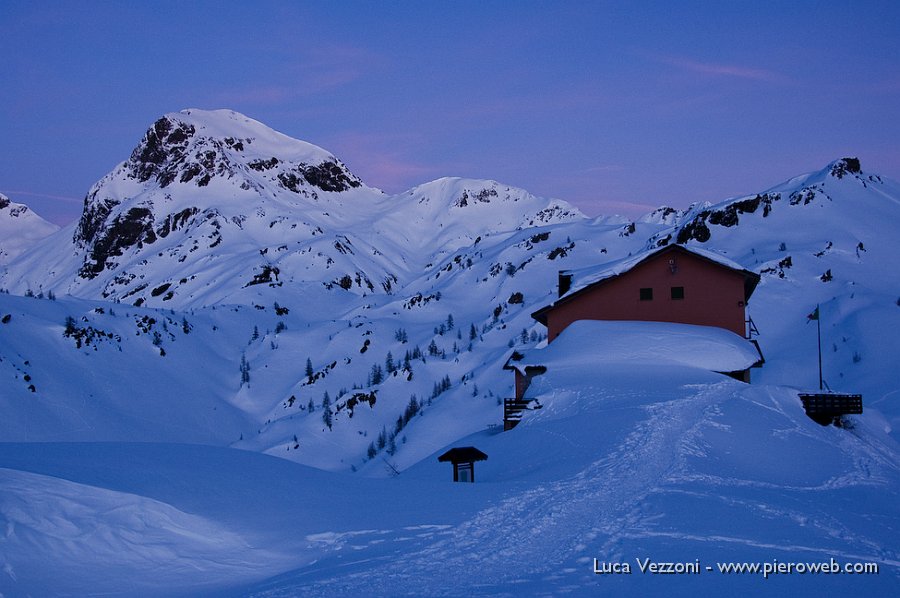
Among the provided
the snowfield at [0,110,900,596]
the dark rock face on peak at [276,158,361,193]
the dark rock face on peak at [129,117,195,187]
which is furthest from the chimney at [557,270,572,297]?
the dark rock face on peak at [129,117,195,187]

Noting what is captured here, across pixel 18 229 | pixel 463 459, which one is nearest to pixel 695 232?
pixel 463 459

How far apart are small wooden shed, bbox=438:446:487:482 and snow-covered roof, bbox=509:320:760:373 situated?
10.3 meters

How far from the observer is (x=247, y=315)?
63594 mm

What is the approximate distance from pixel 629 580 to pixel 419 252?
110612mm

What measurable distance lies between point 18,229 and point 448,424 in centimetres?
17294

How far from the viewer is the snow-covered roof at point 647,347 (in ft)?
92.0

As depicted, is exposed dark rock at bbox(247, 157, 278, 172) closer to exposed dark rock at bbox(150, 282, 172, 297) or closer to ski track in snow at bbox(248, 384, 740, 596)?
exposed dark rock at bbox(150, 282, 172, 297)

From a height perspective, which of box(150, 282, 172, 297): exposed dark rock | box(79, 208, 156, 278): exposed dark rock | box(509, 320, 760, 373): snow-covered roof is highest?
box(79, 208, 156, 278): exposed dark rock

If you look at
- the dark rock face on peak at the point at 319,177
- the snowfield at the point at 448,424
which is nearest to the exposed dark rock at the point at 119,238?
the snowfield at the point at 448,424

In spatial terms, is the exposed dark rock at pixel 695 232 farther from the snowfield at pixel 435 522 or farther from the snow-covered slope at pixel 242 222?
the snowfield at pixel 435 522

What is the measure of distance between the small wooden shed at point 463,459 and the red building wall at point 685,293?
53.8ft

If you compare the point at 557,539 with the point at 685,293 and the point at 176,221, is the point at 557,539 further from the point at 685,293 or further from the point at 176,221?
the point at 176,221

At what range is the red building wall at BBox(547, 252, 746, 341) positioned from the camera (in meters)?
31.8

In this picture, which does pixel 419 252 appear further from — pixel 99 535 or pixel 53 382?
pixel 99 535
